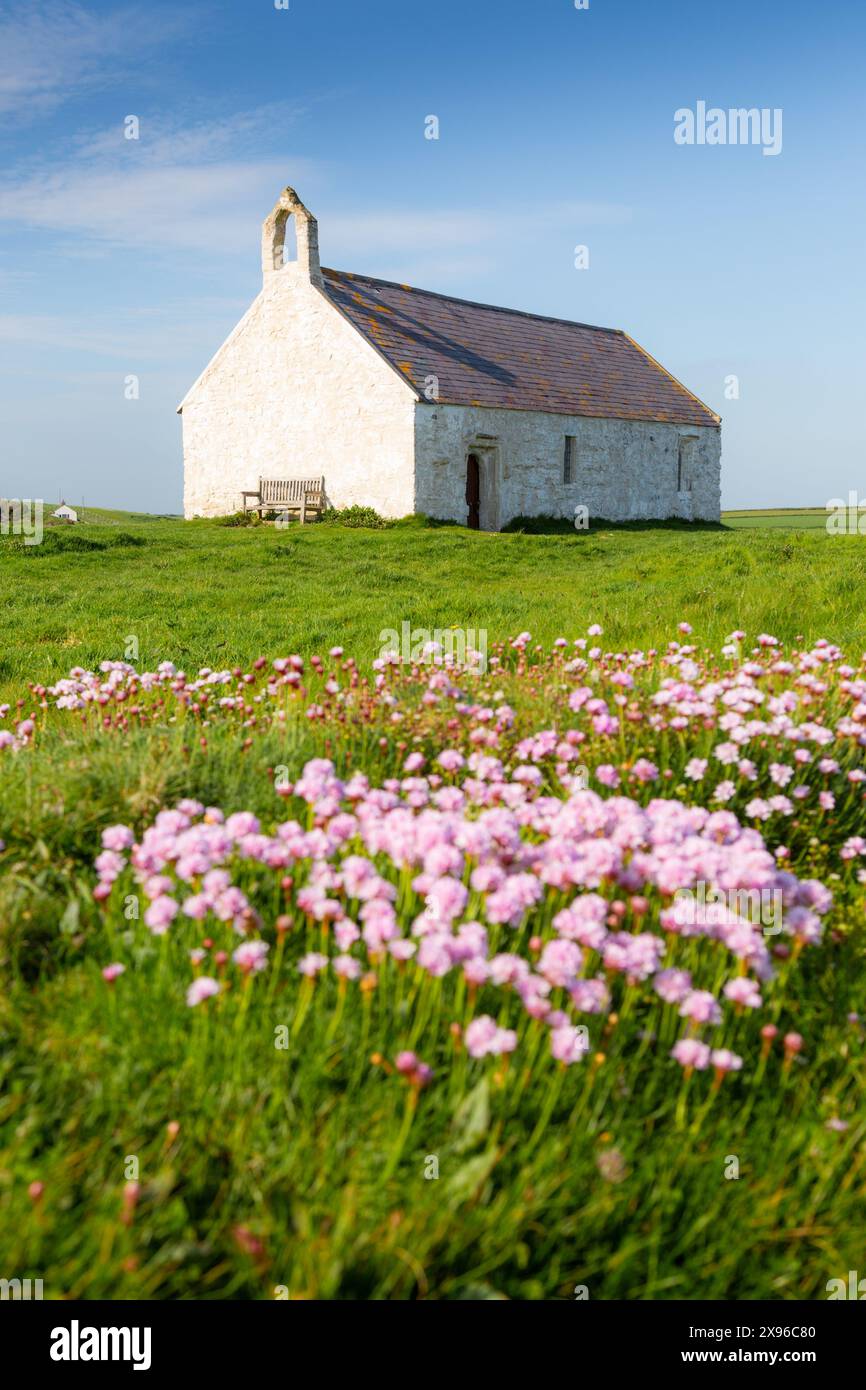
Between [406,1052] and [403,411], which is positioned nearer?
[406,1052]

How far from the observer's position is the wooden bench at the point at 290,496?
31500mm

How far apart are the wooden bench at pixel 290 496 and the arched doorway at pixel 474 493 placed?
459 cm

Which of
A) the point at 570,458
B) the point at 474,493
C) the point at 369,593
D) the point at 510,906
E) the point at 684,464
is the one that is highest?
the point at 684,464

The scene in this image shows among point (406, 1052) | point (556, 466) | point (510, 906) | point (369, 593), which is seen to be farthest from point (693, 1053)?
point (556, 466)

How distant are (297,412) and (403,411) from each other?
13.6 feet

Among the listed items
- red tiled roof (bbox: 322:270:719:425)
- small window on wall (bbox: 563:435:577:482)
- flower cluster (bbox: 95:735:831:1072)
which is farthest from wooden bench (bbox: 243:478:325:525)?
flower cluster (bbox: 95:735:831:1072)

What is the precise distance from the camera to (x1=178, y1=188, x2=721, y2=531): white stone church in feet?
99.0

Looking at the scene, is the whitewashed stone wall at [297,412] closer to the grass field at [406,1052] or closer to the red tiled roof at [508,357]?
the red tiled roof at [508,357]

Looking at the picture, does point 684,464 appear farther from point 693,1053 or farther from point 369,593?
point 693,1053

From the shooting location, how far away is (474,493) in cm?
3291

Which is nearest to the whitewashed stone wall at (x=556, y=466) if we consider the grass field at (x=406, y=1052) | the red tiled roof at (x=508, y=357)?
the red tiled roof at (x=508, y=357)

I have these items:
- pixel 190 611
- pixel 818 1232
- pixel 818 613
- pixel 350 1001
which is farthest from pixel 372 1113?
pixel 190 611

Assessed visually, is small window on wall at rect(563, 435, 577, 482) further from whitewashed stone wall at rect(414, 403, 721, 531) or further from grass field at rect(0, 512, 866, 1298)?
grass field at rect(0, 512, 866, 1298)
